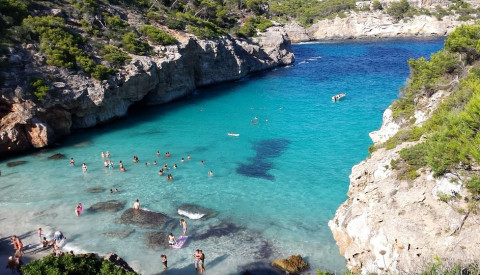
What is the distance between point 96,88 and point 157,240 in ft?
78.0

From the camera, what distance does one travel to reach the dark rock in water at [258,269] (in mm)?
A: 18453

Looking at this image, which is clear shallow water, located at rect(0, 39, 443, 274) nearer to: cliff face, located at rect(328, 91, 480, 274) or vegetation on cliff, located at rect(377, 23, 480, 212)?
cliff face, located at rect(328, 91, 480, 274)

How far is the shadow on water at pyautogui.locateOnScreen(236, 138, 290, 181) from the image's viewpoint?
30.0m

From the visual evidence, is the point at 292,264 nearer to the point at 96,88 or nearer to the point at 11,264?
the point at 11,264

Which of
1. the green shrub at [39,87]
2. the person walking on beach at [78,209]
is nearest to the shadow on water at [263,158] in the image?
the person walking on beach at [78,209]

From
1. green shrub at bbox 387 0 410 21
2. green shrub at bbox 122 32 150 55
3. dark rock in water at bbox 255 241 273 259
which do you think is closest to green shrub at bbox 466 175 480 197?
dark rock in water at bbox 255 241 273 259

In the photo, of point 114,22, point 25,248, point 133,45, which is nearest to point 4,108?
point 133,45

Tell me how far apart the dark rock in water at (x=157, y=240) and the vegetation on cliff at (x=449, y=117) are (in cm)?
1319

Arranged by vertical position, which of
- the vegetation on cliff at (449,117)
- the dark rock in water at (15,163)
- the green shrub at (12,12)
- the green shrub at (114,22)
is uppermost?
the green shrub at (12,12)

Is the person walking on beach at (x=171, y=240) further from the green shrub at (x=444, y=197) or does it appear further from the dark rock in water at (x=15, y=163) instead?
the dark rock in water at (x=15, y=163)

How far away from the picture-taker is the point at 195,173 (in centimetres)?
3033

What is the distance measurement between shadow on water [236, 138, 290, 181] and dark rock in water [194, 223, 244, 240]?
24.4ft

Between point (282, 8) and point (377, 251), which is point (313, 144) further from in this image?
point (282, 8)

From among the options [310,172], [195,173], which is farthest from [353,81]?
[195,173]
